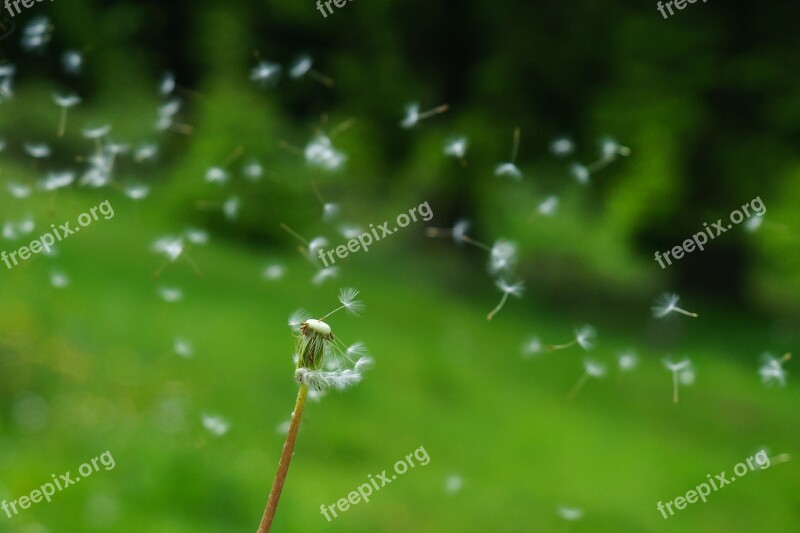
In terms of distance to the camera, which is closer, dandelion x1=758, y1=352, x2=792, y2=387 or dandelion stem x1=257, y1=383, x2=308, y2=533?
dandelion stem x1=257, y1=383, x2=308, y2=533

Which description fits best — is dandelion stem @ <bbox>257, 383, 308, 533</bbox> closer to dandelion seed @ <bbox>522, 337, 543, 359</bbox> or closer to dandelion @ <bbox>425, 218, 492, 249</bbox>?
dandelion @ <bbox>425, 218, 492, 249</bbox>

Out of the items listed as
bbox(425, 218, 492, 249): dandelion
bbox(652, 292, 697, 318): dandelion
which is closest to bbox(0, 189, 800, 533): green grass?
bbox(425, 218, 492, 249): dandelion

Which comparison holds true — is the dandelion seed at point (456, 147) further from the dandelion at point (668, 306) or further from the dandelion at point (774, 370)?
the dandelion at point (774, 370)

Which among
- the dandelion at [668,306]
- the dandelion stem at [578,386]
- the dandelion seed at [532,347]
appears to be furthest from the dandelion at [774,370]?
the dandelion stem at [578,386]

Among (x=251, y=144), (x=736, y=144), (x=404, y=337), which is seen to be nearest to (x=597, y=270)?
(x=736, y=144)

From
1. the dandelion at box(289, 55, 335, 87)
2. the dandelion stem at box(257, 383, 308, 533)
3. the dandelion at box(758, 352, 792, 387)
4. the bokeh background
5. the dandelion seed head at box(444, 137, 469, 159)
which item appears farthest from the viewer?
the bokeh background
